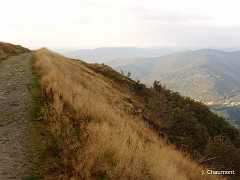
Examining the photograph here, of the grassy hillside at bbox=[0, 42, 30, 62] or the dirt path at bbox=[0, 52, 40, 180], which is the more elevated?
the grassy hillside at bbox=[0, 42, 30, 62]

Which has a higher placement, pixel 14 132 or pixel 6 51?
pixel 6 51

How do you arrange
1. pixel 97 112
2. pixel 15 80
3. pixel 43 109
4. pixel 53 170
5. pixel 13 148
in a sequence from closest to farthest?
pixel 53 170 → pixel 13 148 → pixel 43 109 → pixel 97 112 → pixel 15 80

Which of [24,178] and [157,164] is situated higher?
[24,178]

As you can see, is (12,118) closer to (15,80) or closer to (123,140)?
(123,140)

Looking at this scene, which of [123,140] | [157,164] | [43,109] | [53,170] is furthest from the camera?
[43,109]

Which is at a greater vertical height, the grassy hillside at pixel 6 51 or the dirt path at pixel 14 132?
the grassy hillside at pixel 6 51

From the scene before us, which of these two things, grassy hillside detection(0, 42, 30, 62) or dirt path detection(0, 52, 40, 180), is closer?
dirt path detection(0, 52, 40, 180)

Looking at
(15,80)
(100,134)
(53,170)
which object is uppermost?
(15,80)

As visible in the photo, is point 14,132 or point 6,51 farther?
point 6,51

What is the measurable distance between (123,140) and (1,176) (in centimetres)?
238

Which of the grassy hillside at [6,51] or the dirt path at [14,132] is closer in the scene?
the dirt path at [14,132]

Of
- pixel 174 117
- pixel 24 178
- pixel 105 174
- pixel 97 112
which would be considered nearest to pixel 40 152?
pixel 24 178

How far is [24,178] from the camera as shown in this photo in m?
2.79

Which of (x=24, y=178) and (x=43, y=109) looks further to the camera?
(x=43, y=109)
